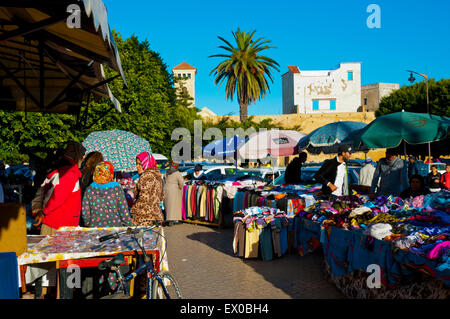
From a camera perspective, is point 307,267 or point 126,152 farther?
point 126,152

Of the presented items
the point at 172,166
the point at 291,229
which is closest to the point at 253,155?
the point at 172,166

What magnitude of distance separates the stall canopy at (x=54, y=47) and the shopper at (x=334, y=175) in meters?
4.06

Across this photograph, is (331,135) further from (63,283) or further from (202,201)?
(63,283)

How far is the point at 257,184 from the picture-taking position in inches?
490

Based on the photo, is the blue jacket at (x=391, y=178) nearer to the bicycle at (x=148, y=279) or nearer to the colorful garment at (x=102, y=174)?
the colorful garment at (x=102, y=174)

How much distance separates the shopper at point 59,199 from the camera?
5.06 metres

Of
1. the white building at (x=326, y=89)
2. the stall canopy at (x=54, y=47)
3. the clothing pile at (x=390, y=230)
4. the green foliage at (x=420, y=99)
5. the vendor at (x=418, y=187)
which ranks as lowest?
the clothing pile at (x=390, y=230)

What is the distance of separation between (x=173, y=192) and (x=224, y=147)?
643cm

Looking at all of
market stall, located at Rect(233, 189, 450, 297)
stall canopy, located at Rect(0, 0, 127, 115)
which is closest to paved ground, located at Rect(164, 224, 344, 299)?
market stall, located at Rect(233, 189, 450, 297)

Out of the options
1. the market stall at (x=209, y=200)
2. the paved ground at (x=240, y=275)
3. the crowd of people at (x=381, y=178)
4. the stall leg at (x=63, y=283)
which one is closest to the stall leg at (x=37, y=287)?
the stall leg at (x=63, y=283)

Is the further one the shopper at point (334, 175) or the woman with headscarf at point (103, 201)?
the shopper at point (334, 175)

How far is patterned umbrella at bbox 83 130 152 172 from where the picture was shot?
1071 centimetres

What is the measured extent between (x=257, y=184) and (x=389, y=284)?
26.6 feet
